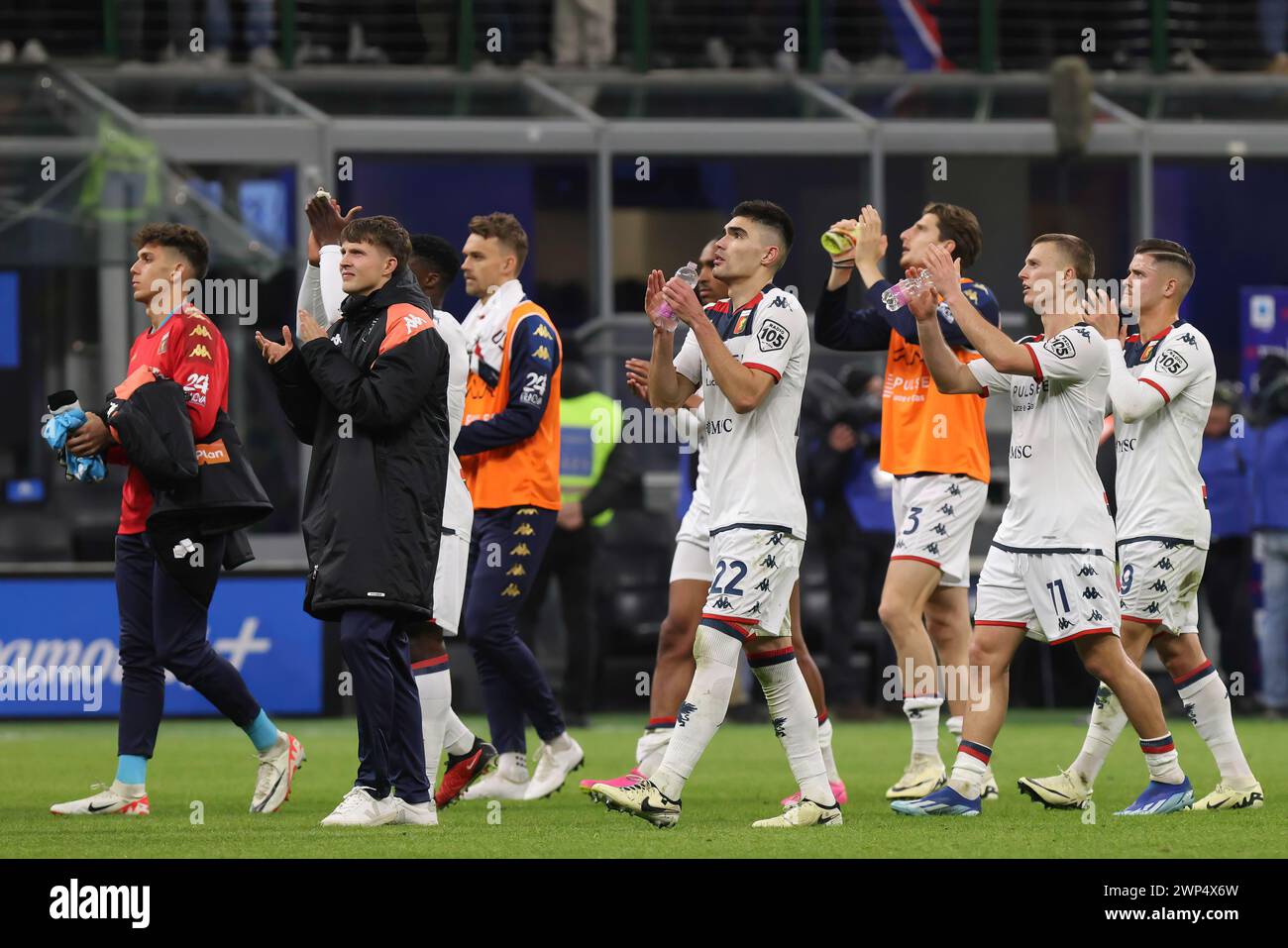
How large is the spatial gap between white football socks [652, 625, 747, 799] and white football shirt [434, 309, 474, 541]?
1345mm

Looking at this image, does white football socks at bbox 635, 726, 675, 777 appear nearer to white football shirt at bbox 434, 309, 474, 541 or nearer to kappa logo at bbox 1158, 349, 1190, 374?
white football shirt at bbox 434, 309, 474, 541

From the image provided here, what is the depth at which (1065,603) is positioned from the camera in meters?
7.84

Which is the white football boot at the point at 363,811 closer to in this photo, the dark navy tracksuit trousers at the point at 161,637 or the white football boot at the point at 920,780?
the dark navy tracksuit trousers at the point at 161,637

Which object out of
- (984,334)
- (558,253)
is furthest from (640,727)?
(984,334)

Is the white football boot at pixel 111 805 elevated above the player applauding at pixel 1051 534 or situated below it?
below

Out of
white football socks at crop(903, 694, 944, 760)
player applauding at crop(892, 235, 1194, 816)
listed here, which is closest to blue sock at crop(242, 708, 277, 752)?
player applauding at crop(892, 235, 1194, 816)

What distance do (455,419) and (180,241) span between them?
1.35 metres

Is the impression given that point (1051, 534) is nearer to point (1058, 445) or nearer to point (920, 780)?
point (1058, 445)

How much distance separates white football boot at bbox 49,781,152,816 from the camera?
27.2 feet

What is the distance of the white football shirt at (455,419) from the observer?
27.2 feet

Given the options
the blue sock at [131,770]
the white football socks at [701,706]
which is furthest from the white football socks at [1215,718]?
the blue sock at [131,770]

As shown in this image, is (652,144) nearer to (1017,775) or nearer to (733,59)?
(733,59)

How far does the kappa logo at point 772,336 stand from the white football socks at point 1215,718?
7.72 feet

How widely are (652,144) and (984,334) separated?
10.6 metres
